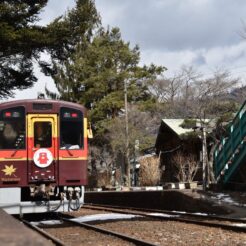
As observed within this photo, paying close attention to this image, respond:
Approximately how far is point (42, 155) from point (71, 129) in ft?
3.44

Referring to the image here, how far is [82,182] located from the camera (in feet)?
44.9

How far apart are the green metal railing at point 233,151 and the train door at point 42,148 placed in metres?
6.28

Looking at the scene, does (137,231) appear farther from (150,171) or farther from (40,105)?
(150,171)

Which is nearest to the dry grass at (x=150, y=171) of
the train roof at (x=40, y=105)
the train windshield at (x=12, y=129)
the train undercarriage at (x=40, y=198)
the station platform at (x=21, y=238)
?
the train undercarriage at (x=40, y=198)

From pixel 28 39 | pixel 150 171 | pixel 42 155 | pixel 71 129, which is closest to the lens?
pixel 42 155

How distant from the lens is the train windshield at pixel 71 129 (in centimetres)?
1355

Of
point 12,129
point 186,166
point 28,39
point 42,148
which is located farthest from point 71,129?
point 186,166

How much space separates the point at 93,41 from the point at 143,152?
36.0 feet

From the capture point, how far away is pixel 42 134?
13.5m

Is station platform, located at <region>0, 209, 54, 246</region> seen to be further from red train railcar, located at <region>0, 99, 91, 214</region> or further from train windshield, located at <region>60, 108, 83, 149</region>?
train windshield, located at <region>60, 108, 83, 149</region>

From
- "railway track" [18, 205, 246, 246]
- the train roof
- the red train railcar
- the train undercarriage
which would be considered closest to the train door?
the red train railcar

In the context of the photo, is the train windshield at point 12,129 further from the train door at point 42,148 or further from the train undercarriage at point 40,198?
the train undercarriage at point 40,198

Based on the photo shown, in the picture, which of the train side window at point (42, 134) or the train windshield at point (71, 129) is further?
the train windshield at point (71, 129)

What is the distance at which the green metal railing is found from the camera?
1655 centimetres
